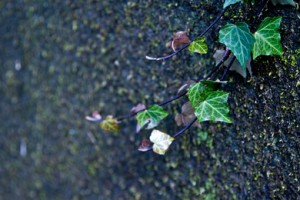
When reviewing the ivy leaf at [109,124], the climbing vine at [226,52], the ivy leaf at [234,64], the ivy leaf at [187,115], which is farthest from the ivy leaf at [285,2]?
the ivy leaf at [109,124]

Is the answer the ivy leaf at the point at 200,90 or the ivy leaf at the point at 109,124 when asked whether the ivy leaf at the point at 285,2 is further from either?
the ivy leaf at the point at 109,124

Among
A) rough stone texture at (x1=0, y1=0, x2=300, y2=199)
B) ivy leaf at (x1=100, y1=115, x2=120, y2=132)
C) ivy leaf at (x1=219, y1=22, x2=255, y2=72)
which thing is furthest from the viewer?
ivy leaf at (x1=100, y1=115, x2=120, y2=132)

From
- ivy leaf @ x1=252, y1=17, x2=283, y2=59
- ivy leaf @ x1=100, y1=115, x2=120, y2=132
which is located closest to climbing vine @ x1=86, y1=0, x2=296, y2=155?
ivy leaf @ x1=252, y1=17, x2=283, y2=59

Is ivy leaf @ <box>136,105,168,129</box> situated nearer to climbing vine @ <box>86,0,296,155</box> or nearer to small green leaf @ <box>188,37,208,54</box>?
climbing vine @ <box>86,0,296,155</box>

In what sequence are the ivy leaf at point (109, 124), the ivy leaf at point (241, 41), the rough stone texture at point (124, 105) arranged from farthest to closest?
the ivy leaf at point (109, 124) < the rough stone texture at point (124, 105) < the ivy leaf at point (241, 41)

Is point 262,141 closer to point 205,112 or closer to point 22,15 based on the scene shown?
point 205,112

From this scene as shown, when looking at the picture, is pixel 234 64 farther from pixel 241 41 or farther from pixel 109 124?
pixel 109 124
